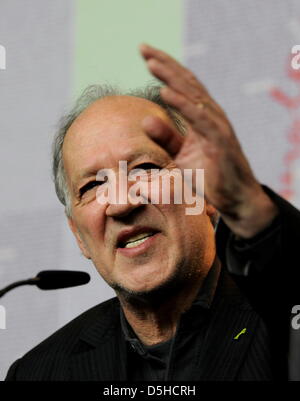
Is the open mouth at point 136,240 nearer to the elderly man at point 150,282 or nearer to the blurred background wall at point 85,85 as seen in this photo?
the elderly man at point 150,282

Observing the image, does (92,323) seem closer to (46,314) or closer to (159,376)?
(159,376)

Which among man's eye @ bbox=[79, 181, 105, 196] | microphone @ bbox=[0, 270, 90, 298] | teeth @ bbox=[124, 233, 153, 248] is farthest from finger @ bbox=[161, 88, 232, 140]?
man's eye @ bbox=[79, 181, 105, 196]

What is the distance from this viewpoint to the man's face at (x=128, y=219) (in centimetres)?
203

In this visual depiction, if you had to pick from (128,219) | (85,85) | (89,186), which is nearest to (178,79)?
(128,219)

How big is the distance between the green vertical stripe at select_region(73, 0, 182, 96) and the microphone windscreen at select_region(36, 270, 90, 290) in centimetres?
128

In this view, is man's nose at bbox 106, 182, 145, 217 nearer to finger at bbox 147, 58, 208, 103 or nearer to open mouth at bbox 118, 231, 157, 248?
open mouth at bbox 118, 231, 157, 248

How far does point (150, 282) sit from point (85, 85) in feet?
3.94

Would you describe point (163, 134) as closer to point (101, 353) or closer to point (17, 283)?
point (17, 283)

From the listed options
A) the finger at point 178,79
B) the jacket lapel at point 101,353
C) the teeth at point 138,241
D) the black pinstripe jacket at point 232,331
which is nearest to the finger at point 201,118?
the finger at point 178,79

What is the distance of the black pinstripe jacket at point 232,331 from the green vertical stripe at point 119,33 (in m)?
1.06

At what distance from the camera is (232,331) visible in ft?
6.46

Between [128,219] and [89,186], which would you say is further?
[89,186]

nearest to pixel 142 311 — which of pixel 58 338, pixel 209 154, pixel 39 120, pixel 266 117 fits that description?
pixel 58 338
